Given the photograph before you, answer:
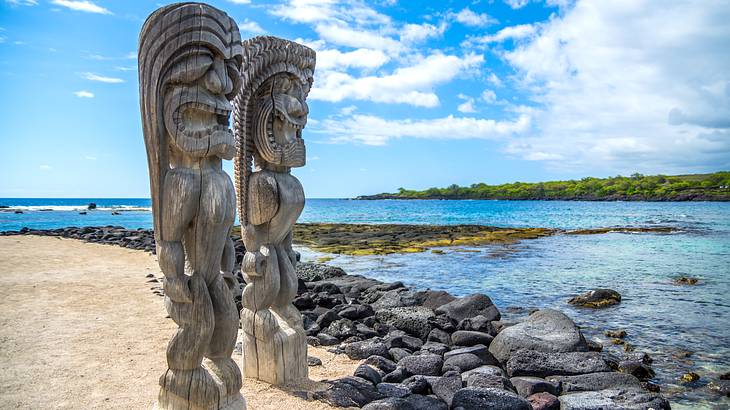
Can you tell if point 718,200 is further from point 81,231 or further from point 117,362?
point 117,362

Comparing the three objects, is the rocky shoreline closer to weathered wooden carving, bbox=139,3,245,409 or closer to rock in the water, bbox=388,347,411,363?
rock in the water, bbox=388,347,411,363

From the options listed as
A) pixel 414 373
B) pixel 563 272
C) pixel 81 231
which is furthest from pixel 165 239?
pixel 81 231

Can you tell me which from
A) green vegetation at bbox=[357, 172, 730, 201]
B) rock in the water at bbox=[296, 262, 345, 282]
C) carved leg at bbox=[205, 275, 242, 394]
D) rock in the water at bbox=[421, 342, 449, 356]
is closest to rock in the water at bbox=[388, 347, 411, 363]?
rock in the water at bbox=[421, 342, 449, 356]

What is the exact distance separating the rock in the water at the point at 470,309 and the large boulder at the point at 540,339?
52.9 inches

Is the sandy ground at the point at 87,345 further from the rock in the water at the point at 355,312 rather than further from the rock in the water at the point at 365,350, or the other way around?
the rock in the water at the point at 355,312

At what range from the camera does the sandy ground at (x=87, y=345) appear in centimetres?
500

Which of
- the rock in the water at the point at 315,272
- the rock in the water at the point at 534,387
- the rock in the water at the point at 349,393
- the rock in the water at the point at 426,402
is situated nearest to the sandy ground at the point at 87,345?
the rock in the water at the point at 349,393

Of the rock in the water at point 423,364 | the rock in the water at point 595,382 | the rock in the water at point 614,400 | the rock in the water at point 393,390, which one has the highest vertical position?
the rock in the water at point 393,390

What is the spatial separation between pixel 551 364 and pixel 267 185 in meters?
4.29

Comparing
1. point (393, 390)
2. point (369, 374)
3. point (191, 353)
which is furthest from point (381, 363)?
point (191, 353)

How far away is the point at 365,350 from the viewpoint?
22.2 ft

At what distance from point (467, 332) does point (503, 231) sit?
23892mm

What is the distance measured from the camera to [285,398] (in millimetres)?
5000

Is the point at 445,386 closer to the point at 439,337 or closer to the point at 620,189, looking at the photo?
the point at 439,337
